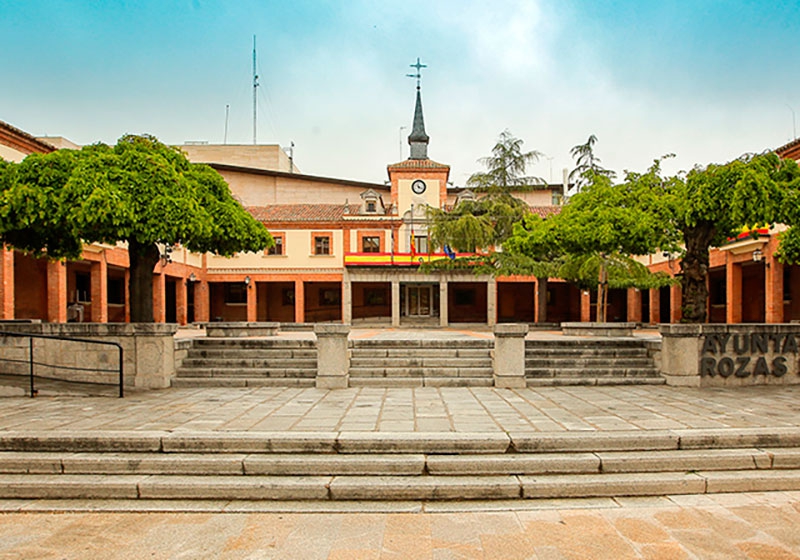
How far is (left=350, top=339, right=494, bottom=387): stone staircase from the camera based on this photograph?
9.52 m

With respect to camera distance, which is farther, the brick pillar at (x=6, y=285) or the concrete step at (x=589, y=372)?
the brick pillar at (x=6, y=285)

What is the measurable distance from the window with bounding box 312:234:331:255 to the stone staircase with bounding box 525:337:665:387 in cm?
2002

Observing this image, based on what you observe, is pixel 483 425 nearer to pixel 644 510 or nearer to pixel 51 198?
pixel 644 510

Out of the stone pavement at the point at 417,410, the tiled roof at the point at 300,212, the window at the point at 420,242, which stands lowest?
the stone pavement at the point at 417,410

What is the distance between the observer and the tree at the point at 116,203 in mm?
8586

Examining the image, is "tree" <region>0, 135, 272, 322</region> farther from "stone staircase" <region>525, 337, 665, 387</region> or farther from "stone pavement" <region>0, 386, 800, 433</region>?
"stone staircase" <region>525, 337, 665, 387</region>

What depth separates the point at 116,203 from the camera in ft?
28.1

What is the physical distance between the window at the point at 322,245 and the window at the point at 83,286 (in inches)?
439

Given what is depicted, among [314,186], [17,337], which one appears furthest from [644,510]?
[314,186]

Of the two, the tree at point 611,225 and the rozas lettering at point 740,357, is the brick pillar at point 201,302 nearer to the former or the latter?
the tree at point 611,225

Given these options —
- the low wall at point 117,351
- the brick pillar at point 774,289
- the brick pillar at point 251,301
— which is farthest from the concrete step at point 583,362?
the brick pillar at point 251,301

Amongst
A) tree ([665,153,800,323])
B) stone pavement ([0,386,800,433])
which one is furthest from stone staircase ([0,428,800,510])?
tree ([665,153,800,323])

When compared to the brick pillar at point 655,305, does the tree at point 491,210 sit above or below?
above

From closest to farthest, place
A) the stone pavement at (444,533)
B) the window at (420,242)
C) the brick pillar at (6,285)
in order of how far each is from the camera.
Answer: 1. the stone pavement at (444,533)
2. the brick pillar at (6,285)
3. the window at (420,242)
